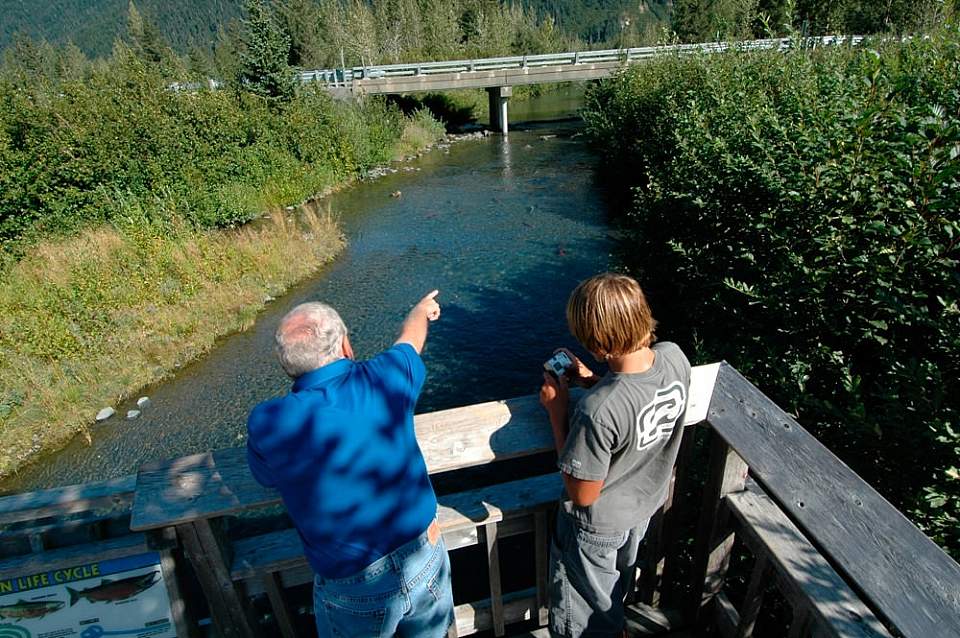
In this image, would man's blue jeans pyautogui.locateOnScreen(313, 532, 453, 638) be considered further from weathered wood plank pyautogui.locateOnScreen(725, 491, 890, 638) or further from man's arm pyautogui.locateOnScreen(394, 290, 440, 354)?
weathered wood plank pyautogui.locateOnScreen(725, 491, 890, 638)

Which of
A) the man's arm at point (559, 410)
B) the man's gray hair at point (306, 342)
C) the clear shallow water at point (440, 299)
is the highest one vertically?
the man's gray hair at point (306, 342)

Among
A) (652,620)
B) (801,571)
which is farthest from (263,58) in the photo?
(801,571)

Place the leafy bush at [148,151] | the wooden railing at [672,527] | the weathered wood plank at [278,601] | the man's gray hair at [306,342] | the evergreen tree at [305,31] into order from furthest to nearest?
the evergreen tree at [305,31]
the leafy bush at [148,151]
the weathered wood plank at [278,601]
the man's gray hair at [306,342]
the wooden railing at [672,527]

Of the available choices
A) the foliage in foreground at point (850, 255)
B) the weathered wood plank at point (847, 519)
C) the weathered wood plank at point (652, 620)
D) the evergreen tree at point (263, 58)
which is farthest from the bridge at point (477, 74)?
the weathered wood plank at point (847, 519)

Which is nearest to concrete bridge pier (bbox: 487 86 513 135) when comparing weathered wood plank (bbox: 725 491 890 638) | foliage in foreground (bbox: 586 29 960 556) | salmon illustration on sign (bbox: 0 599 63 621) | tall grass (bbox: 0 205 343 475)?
tall grass (bbox: 0 205 343 475)

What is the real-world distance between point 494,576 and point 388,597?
639 mm

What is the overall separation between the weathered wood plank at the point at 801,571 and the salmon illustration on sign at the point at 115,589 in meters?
2.33

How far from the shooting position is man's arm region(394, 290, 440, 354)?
7.75 ft

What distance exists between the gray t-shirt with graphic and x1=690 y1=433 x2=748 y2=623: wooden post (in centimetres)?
26

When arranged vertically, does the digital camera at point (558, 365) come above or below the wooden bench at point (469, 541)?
above

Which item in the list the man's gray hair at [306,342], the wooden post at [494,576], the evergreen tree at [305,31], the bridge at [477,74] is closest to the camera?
the man's gray hair at [306,342]

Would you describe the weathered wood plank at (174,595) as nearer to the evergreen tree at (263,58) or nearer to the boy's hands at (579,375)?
the boy's hands at (579,375)

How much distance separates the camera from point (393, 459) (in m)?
2.01

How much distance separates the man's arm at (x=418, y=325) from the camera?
2361mm
